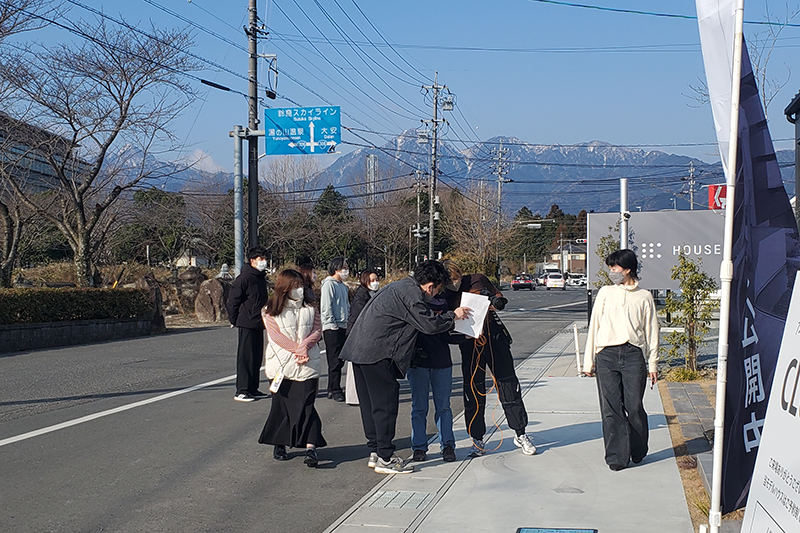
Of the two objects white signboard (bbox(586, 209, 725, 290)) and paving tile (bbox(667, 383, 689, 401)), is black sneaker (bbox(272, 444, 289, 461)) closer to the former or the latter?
paving tile (bbox(667, 383, 689, 401))

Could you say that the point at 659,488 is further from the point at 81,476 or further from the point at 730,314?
the point at 81,476

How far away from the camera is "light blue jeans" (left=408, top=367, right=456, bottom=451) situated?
677cm

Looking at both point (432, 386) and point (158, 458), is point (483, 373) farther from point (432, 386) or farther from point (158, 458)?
point (158, 458)

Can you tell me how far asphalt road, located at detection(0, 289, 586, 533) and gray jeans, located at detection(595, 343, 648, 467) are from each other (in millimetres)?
1935

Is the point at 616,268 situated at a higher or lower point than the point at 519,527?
higher

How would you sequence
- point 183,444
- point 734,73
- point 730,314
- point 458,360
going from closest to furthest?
point 734,73, point 730,314, point 183,444, point 458,360

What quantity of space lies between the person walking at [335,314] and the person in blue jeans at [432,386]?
335 centimetres

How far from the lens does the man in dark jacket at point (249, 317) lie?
984 cm

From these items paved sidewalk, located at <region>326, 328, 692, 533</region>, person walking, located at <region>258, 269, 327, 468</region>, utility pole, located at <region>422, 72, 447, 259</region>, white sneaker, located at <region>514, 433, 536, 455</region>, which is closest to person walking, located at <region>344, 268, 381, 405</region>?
paved sidewalk, located at <region>326, 328, 692, 533</region>

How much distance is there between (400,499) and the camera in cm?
577

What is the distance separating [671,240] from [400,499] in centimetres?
925

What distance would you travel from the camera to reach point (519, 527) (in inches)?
200

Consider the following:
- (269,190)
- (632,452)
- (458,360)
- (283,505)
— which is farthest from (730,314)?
(269,190)

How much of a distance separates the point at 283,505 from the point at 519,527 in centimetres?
174
